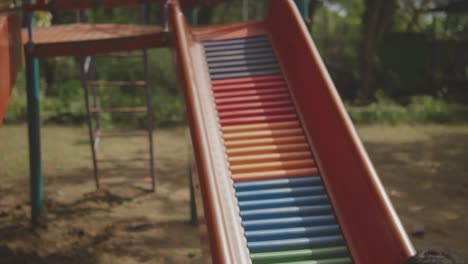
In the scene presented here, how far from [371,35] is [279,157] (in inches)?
472

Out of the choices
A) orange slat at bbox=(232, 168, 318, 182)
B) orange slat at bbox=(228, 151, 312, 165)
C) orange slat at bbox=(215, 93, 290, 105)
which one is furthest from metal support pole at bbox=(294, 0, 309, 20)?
orange slat at bbox=(232, 168, 318, 182)

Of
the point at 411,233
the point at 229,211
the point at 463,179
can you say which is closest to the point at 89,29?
the point at 229,211

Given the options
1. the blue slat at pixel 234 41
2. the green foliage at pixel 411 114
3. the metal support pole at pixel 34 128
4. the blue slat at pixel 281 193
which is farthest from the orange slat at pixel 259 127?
the green foliage at pixel 411 114

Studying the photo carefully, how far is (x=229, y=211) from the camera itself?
370 centimetres

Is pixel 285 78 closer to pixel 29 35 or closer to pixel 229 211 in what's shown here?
pixel 229 211

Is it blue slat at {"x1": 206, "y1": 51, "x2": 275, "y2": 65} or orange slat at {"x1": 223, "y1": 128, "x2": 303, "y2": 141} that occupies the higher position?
blue slat at {"x1": 206, "y1": 51, "x2": 275, "y2": 65}

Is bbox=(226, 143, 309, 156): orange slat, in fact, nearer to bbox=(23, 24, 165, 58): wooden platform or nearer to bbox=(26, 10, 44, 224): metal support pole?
bbox=(23, 24, 165, 58): wooden platform

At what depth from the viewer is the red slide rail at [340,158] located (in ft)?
10.7

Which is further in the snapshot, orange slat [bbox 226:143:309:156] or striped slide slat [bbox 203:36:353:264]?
orange slat [bbox 226:143:309:156]

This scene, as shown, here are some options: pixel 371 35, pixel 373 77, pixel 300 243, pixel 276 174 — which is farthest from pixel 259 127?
pixel 373 77

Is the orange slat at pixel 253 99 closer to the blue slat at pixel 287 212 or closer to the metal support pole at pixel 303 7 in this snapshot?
the metal support pole at pixel 303 7

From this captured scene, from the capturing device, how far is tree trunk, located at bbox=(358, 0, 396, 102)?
15664 mm

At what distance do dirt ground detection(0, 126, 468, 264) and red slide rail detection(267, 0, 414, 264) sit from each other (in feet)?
6.24

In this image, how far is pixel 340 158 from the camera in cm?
398
